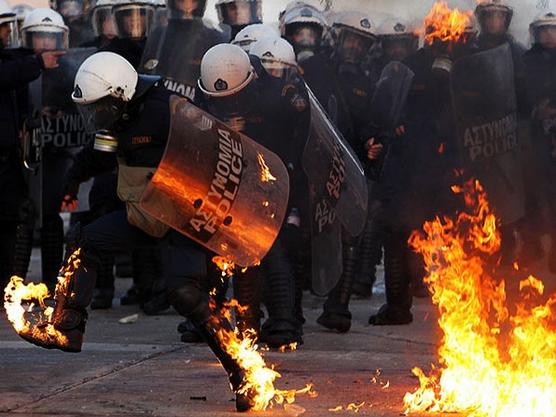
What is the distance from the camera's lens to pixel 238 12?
35.7 ft

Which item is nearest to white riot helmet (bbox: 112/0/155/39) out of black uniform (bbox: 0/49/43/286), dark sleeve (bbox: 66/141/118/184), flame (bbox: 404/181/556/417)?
black uniform (bbox: 0/49/43/286)

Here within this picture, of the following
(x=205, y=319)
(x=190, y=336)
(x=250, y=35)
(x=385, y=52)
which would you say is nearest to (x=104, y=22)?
(x=250, y=35)

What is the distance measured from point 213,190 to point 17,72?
3.70 m

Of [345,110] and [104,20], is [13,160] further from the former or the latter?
[345,110]

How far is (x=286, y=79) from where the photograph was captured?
8078 millimetres

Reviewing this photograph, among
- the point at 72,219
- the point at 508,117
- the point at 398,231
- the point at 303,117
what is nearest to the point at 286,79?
the point at 303,117

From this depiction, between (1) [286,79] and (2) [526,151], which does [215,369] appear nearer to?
(1) [286,79]

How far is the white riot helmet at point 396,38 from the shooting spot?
10.2 m

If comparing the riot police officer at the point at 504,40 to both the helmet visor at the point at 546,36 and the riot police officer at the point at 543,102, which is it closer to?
the riot police officer at the point at 543,102

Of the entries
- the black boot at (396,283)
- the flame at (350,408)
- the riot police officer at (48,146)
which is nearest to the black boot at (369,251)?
the black boot at (396,283)

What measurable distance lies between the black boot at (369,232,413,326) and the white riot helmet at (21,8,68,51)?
9.73ft

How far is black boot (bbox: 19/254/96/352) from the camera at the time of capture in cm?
620

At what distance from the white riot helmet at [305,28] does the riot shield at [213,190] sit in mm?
4019

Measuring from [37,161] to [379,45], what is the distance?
8.27 feet
